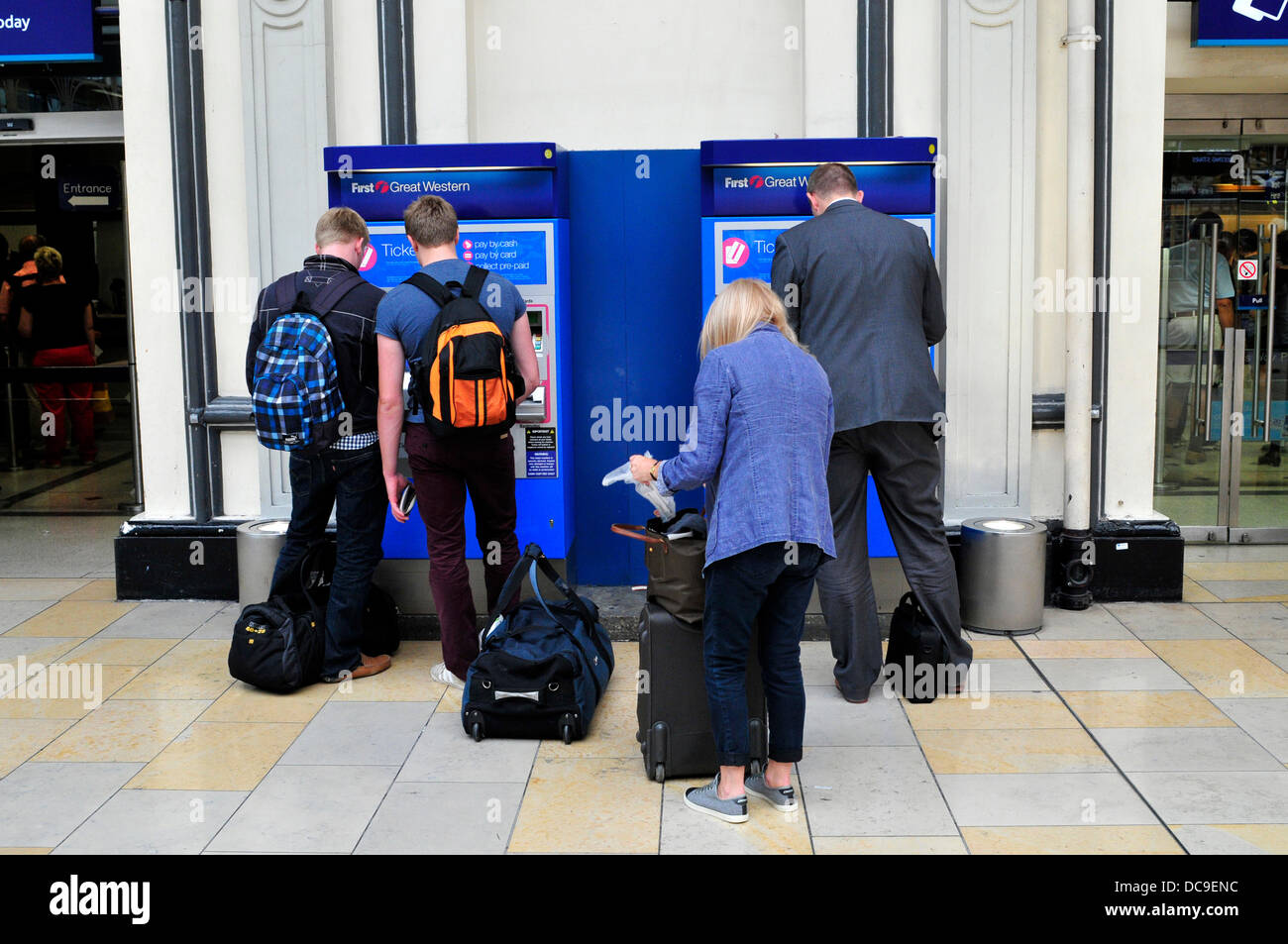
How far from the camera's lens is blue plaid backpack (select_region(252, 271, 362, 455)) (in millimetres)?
4816

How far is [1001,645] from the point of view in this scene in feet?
18.0

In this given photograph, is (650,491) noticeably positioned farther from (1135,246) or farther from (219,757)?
(1135,246)

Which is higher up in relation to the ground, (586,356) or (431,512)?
(586,356)

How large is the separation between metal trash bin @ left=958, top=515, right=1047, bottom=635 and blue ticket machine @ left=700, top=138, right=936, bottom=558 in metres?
1.33

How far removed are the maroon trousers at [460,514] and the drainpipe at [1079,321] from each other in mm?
2505

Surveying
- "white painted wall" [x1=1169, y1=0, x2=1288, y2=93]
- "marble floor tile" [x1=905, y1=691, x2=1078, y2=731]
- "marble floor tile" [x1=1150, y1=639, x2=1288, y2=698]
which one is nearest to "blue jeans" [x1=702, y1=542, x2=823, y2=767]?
"marble floor tile" [x1=905, y1=691, x2=1078, y2=731]

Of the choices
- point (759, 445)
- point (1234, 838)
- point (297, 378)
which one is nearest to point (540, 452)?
point (297, 378)

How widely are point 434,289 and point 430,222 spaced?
264mm

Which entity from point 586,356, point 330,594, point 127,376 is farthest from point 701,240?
point 127,376

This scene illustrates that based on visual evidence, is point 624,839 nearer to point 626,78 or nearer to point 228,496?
point 228,496

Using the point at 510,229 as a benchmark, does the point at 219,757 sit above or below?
below

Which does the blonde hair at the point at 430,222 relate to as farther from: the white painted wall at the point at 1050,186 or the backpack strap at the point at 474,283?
the white painted wall at the point at 1050,186

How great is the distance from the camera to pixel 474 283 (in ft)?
15.7

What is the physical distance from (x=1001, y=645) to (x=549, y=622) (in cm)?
200
